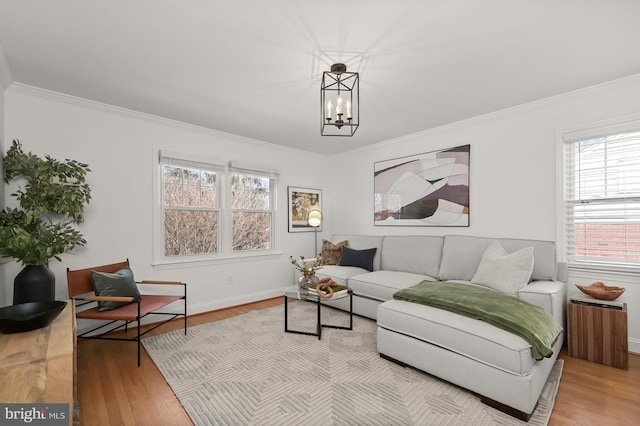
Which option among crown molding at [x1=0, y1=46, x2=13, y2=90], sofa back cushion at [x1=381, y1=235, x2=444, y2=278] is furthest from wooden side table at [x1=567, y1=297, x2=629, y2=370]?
crown molding at [x1=0, y1=46, x2=13, y2=90]

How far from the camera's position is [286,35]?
205 centimetres

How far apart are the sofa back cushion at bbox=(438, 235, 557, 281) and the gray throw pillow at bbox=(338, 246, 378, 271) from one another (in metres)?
1.01

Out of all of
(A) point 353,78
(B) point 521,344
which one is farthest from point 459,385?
(A) point 353,78

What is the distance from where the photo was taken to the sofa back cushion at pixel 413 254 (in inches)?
154

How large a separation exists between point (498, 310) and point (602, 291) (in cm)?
129

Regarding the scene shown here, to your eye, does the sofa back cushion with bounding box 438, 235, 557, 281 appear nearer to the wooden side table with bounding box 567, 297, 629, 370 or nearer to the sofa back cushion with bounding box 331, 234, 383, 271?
the wooden side table with bounding box 567, 297, 629, 370

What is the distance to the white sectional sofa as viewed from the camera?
75.3 inches

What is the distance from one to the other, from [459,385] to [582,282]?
1966mm

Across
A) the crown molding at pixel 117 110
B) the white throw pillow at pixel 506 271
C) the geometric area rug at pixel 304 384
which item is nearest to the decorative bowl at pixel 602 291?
the white throw pillow at pixel 506 271

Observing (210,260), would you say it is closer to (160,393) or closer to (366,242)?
(160,393)

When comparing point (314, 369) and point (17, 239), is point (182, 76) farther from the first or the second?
point (314, 369)

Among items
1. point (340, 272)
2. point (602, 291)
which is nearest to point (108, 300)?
point (340, 272)

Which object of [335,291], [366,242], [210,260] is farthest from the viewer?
[366,242]

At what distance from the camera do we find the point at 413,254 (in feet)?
13.4
